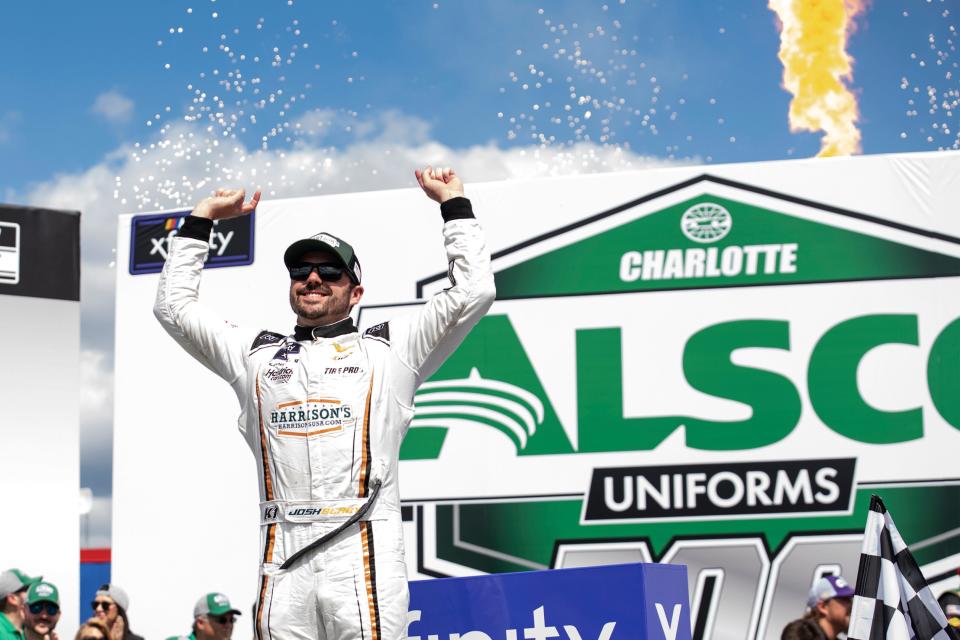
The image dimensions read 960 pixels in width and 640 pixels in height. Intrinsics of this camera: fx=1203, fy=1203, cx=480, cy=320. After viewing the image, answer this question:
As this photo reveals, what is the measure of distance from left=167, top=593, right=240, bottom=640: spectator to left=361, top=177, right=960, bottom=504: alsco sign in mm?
1893

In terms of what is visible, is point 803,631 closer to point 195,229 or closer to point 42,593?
point 195,229

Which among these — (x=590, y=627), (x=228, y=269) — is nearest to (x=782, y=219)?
(x=228, y=269)

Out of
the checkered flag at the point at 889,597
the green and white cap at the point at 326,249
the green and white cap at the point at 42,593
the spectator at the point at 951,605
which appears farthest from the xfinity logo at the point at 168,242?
the checkered flag at the point at 889,597

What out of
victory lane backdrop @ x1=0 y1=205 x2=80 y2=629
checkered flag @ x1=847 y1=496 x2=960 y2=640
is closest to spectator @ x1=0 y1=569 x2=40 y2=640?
victory lane backdrop @ x1=0 y1=205 x2=80 y2=629

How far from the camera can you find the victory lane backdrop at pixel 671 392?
8.53 metres

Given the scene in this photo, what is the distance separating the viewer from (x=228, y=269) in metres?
9.57

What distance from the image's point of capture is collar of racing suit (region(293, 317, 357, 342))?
3.53m

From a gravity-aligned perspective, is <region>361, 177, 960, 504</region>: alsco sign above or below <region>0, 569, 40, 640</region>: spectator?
above

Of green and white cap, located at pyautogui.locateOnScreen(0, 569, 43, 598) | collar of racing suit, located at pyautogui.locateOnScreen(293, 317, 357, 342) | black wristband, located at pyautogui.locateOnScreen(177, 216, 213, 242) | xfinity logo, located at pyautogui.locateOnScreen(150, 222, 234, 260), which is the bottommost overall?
green and white cap, located at pyautogui.locateOnScreen(0, 569, 43, 598)

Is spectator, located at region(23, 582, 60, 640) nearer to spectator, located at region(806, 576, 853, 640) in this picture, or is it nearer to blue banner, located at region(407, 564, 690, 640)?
blue banner, located at region(407, 564, 690, 640)

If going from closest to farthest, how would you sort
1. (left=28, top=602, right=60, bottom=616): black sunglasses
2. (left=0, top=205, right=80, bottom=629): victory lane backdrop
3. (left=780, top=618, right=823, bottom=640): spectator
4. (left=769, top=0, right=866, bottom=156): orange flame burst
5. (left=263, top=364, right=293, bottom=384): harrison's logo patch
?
(left=263, top=364, right=293, bottom=384): harrison's logo patch < (left=780, top=618, right=823, bottom=640): spectator < (left=28, top=602, right=60, bottom=616): black sunglasses < (left=0, top=205, right=80, bottom=629): victory lane backdrop < (left=769, top=0, right=866, bottom=156): orange flame burst

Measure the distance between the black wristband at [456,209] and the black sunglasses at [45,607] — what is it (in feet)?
13.9

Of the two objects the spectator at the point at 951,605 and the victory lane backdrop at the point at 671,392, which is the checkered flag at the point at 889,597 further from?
the victory lane backdrop at the point at 671,392

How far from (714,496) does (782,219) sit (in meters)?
2.10
